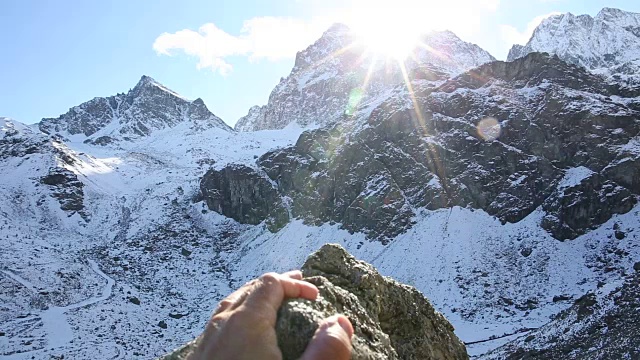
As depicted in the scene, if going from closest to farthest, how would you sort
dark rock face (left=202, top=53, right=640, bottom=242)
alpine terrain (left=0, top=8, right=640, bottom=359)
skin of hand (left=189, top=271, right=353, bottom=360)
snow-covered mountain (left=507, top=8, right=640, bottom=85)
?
skin of hand (left=189, top=271, right=353, bottom=360) → alpine terrain (left=0, top=8, right=640, bottom=359) → dark rock face (left=202, top=53, right=640, bottom=242) → snow-covered mountain (left=507, top=8, right=640, bottom=85)

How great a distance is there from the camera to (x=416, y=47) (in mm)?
151250

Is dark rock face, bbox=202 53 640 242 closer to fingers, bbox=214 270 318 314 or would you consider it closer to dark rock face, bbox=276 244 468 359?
dark rock face, bbox=276 244 468 359

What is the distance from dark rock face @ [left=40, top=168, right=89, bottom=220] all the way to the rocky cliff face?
72350 millimetres

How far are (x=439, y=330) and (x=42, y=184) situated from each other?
10518cm

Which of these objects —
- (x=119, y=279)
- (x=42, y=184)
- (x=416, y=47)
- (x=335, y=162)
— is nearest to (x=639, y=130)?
(x=335, y=162)

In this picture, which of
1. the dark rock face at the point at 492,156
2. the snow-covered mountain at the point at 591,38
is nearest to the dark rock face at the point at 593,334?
the dark rock face at the point at 492,156

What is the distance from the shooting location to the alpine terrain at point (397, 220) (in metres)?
49.8

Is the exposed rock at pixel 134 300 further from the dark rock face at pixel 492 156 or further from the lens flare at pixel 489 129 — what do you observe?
the lens flare at pixel 489 129

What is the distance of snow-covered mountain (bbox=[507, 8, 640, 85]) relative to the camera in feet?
512

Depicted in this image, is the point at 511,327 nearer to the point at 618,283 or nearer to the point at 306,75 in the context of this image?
the point at 618,283

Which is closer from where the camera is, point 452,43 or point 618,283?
point 618,283

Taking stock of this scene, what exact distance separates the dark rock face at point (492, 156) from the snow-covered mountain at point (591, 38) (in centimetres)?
8573

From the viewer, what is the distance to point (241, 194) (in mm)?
99062

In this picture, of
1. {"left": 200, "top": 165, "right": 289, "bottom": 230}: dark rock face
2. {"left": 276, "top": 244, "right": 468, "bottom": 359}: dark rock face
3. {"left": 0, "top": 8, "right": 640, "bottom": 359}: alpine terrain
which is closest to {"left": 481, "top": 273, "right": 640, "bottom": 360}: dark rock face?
{"left": 0, "top": 8, "right": 640, "bottom": 359}: alpine terrain
